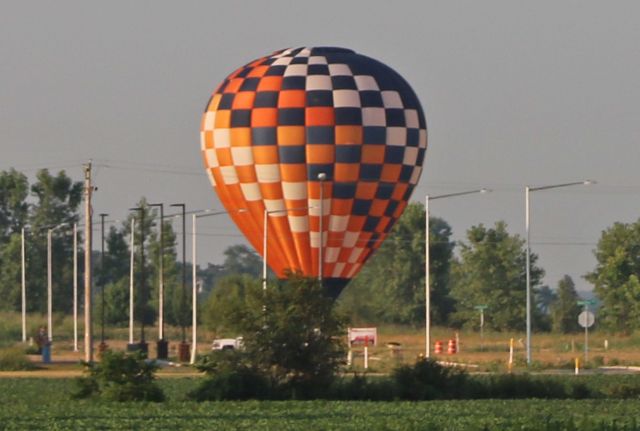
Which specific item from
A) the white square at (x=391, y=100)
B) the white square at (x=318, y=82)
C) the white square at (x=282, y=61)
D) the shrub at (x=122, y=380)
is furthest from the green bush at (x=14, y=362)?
the shrub at (x=122, y=380)

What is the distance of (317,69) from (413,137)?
18.0 feet

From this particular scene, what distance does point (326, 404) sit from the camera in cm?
5422

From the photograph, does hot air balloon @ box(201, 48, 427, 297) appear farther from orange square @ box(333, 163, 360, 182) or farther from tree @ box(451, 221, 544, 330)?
tree @ box(451, 221, 544, 330)

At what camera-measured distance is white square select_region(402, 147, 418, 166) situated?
90500 mm

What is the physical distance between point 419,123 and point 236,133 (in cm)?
875

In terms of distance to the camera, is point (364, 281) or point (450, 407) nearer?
point (450, 407)

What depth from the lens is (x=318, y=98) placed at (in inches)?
3477

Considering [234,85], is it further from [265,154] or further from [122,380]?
[122,380]

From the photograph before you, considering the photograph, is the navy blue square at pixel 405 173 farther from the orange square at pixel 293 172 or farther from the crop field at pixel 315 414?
the crop field at pixel 315 414

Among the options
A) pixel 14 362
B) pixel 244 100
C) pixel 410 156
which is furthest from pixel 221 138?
pixel 14 362

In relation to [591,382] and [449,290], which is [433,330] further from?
[591,382]

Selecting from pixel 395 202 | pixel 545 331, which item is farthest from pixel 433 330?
pixel 395 202

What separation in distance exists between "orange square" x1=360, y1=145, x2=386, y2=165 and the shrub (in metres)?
34.0

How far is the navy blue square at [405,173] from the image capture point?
297ft
